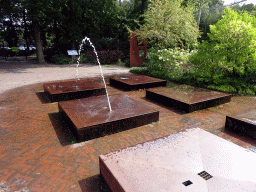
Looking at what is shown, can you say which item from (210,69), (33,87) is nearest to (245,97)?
(210,69)

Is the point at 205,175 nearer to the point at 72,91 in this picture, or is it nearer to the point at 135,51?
the point at 72,91

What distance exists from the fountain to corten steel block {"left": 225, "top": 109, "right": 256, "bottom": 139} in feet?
5.72

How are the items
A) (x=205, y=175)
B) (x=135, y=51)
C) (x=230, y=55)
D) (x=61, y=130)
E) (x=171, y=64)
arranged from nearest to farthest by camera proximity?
(x=205, y=175) → (x=61, y=130) → (x=230, y=55) → (x=171, y=64) → (x=135, y=51)

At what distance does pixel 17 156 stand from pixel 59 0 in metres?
17.3

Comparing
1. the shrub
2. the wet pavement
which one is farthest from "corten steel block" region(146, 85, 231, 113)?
the shrub

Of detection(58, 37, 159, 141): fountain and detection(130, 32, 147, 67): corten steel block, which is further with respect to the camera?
detection(130, 32, 147, 67): corten steel block

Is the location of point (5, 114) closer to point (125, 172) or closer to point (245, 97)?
point (125, 172)

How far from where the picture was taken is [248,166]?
7.80 feet

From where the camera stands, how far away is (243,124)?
4082 mm

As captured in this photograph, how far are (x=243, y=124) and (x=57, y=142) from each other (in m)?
4.07

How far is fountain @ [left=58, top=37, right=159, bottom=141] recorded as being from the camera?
12.6ft

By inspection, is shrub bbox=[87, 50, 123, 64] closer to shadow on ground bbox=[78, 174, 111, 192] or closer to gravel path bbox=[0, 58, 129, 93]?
gravel path bbox=[0, 58, 129, 93]

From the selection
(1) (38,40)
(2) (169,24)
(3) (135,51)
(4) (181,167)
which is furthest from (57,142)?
(1) (38,40)

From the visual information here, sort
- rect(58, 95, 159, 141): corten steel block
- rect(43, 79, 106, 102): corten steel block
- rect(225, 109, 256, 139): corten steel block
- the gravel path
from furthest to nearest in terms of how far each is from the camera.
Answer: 1. the gravel path
2. rect(43, 79, 106, 102): corten steel block
3. rect(225, 109, 256, 139): corten steel block
4. rect(58, 95, 159, 141): corten steel block
